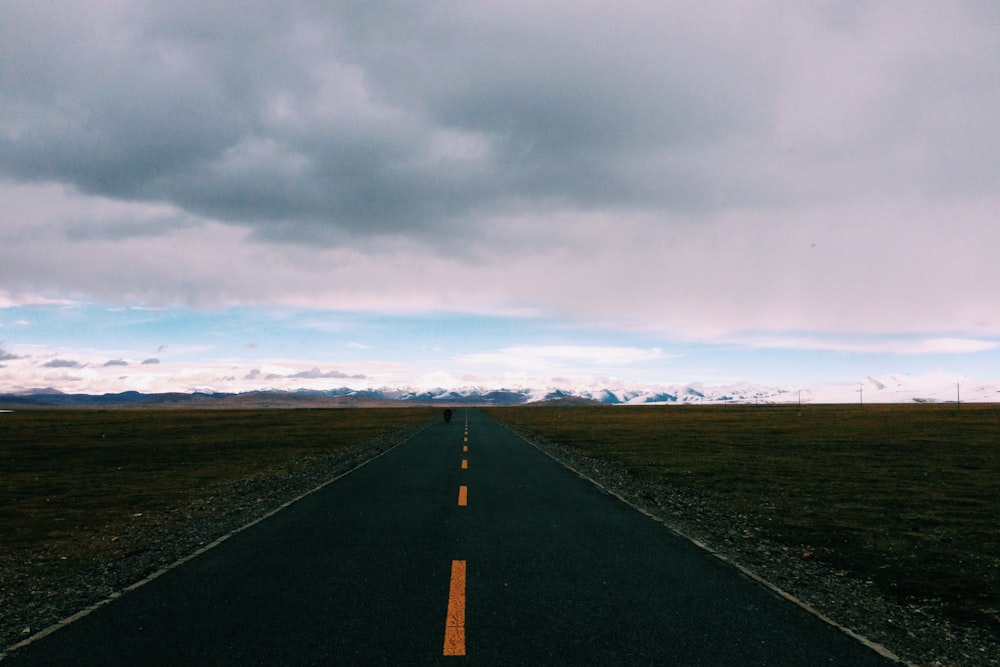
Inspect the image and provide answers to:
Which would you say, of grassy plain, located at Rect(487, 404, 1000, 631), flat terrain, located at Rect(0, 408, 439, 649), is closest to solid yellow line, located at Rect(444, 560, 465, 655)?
flat terrain, located at Rect(0, 408, 439, 649)

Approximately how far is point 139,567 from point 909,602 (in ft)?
36.5

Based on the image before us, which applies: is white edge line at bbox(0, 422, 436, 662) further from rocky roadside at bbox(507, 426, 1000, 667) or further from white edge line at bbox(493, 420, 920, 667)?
rocky roadside at bbox(507, 426, 1000, 667)

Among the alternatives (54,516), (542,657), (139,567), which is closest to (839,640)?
(542,657)

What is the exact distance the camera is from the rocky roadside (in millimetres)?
5664

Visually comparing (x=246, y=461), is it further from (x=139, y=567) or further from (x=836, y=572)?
(x=836, y=572)

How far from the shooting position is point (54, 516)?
14039 millimetres

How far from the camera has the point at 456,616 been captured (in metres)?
5.92

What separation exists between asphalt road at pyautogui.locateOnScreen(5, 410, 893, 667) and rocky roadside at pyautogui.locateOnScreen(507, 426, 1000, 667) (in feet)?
1.56

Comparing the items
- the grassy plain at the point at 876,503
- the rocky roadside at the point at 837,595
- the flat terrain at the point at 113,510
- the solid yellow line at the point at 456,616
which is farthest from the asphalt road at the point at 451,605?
the grassy plain at the point at 876,503

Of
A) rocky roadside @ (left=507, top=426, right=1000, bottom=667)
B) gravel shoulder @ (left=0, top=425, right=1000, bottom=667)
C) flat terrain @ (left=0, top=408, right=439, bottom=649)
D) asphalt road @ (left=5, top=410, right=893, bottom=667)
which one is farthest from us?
flat terrain @ (left=0, top=408, right=439, bottom=649)

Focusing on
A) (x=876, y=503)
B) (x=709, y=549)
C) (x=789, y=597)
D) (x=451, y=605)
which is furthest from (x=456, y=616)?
(x=876, y=503)

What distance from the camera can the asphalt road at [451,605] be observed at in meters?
5.18

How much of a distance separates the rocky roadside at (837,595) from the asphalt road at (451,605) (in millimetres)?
477

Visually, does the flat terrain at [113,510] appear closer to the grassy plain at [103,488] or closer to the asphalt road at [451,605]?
the grassy plain at [103,488]
